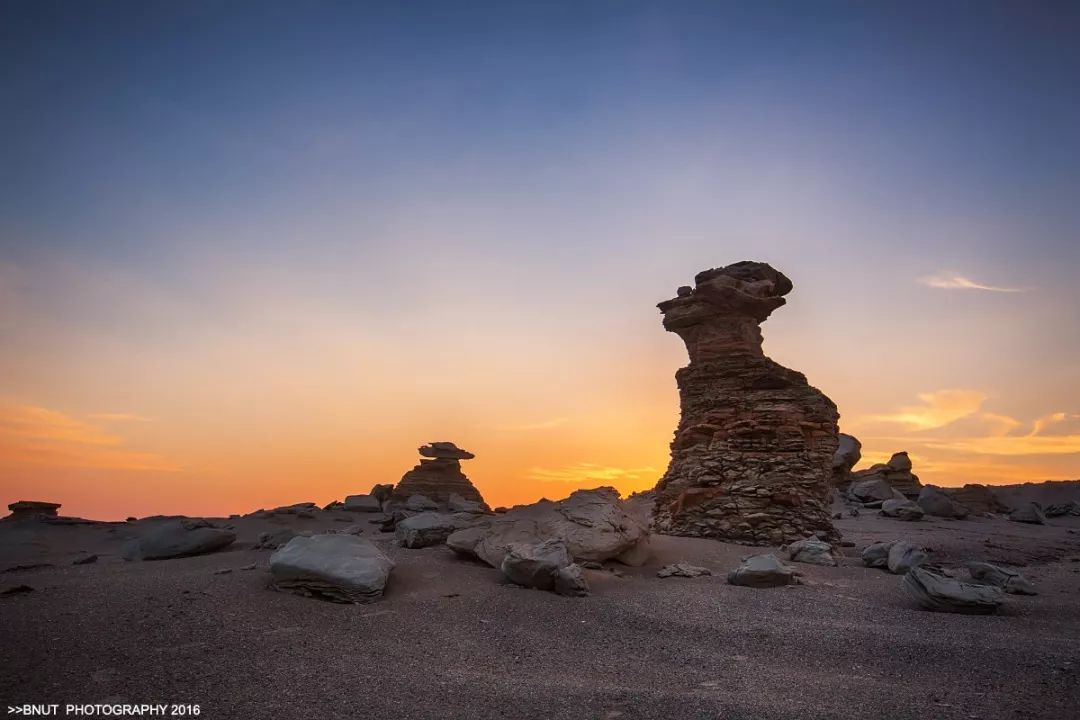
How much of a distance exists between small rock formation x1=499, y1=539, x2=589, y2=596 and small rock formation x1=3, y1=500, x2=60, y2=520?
2875 cm

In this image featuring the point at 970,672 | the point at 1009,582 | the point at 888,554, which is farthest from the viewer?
the point at 888,554

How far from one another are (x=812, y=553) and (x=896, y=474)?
2603 cm

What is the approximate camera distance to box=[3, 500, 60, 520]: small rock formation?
27031 mm

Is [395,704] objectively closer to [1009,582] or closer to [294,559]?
[294,559]

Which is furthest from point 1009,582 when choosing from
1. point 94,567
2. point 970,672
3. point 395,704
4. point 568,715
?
point 94,567

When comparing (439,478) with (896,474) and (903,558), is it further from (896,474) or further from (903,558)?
(896,474)

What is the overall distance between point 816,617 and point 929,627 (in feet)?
4.85

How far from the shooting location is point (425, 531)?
13.7 meters

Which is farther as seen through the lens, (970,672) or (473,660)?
(473,660)

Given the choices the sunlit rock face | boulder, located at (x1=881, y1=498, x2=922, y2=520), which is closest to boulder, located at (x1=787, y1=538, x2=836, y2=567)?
the sunlit rock face

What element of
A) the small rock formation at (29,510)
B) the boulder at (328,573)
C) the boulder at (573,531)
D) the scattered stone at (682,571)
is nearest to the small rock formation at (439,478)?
the small rock formation at (29,510)

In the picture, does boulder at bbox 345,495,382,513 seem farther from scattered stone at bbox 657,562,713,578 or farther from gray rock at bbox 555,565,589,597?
gray rock at bbox 555,565,589,597

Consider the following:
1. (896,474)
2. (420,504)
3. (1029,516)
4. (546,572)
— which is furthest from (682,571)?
(896,474)

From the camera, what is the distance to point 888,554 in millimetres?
13430
